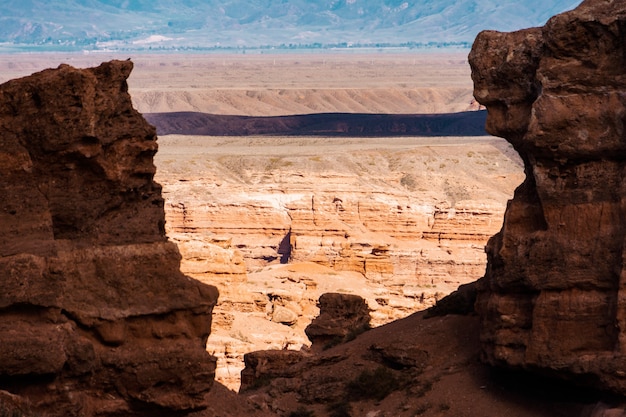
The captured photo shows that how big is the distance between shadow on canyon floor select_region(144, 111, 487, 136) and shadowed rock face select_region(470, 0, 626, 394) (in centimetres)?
13126

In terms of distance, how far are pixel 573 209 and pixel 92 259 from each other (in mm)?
9100

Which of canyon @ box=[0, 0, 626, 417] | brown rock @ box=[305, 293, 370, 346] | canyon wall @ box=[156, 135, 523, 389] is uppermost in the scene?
canyon @ box=[0, 0, 626, 417]

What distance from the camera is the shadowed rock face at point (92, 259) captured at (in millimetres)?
17234

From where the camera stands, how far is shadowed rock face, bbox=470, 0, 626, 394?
22.9 meters

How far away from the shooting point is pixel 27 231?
1756 centimetres

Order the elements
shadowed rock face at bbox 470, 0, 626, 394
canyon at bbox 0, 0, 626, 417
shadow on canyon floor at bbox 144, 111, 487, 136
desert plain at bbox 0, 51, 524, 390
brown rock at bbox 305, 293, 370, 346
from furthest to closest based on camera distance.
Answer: shadow on canyon floor at bbox 144, 111, 487, 136 < desert plain at bbox 0, 51, 524, 390 < brown rock at bbox 305, 293, 370, 346 < shadowed rock face at bbox 470, 0, 626, 394 < canyon at bbox 0, 0, 626, 417

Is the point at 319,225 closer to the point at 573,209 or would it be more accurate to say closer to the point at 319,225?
the point at 319,225

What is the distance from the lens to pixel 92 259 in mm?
17797

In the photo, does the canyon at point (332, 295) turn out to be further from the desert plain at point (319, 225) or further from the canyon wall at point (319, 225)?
the desert plain at point (319, 225)

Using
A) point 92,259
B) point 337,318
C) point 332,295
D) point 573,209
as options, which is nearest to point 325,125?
point 332,295

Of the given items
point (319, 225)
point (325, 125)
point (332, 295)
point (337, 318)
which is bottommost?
point (319, 225)

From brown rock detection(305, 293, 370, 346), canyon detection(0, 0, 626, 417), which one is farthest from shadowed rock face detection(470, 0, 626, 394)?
brown rock detection(305, 293, 370, 346)

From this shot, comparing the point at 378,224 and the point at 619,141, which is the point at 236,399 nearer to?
the point at 619,141

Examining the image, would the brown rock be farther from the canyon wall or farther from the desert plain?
the desert plain
